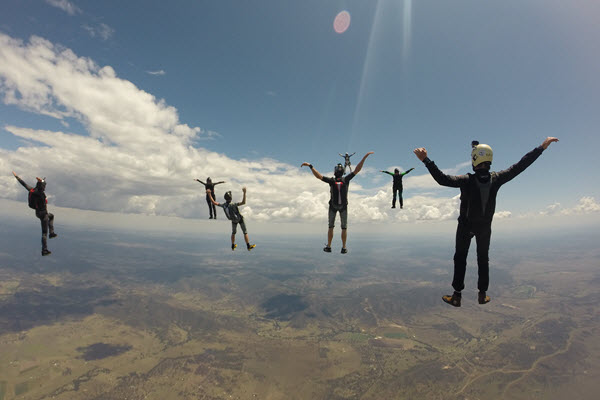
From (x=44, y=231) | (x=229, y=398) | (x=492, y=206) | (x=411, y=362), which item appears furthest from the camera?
(x=411, y=362)

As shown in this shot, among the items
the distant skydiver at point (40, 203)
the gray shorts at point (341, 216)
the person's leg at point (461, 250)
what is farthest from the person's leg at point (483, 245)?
the distant skydiver at point (40, 203)

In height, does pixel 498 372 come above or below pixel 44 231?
below

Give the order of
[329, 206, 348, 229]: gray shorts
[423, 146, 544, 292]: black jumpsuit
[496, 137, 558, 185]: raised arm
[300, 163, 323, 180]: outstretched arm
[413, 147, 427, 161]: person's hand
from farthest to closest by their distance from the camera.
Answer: [329, 206, 348, 229]: gray shorts → [300, 163, 323, 180]: outstretched arm → [496, 137, 558, 185]: raised arm → [423, 146, 544, 292]: black jumpsuit → [413, 147, 427, 161]: person's hand

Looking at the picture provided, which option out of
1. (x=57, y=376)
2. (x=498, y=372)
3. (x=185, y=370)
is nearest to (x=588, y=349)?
(x=498, y=372)

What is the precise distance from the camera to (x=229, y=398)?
141m

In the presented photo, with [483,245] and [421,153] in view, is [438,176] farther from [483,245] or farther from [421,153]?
[483,245]

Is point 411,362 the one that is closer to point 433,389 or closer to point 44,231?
point 433,389

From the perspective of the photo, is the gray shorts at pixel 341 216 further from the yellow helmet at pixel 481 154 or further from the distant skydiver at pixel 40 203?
the distant skydiver at pixel 40 203

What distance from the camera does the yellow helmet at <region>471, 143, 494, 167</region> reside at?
800 cm

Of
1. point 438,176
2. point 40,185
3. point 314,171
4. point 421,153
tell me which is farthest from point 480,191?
point 40,185

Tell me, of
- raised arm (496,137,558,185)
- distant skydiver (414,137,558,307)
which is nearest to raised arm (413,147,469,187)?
distant skydiver (414,137,558,307)

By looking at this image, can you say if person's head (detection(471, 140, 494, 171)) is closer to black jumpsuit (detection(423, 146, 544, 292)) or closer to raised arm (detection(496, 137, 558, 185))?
black jumpsuit (detection(423, 146, 544, 292))

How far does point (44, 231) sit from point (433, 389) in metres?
206

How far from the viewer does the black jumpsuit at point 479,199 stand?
26.1 feet
